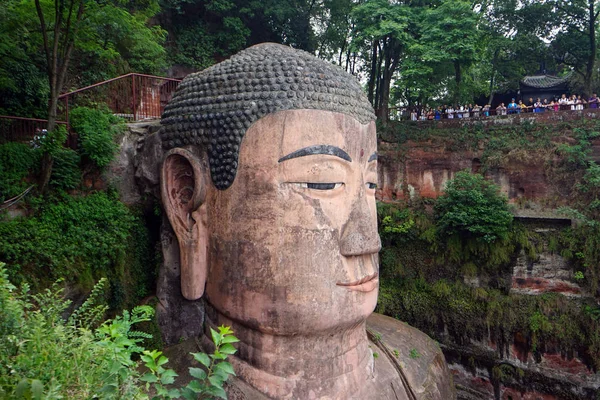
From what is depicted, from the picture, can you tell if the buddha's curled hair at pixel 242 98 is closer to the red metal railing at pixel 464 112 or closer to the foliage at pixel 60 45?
the foliage at pixel 60 45

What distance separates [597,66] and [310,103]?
21554 millimetres

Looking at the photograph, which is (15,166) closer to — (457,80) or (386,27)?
(386,27)

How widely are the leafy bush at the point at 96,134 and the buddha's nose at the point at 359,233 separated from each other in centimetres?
323

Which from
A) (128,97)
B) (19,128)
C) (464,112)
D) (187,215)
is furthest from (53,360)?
(464,112)

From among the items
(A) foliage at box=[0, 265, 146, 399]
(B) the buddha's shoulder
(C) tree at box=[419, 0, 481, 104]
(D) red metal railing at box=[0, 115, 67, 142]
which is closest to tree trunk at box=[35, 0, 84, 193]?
(D) red metal railing at box=[0, 115, 67, 142]

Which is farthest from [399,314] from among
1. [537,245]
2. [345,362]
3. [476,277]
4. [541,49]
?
[541,49]

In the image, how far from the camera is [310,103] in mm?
4652

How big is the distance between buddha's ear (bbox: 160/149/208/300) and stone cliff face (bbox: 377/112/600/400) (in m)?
10.7

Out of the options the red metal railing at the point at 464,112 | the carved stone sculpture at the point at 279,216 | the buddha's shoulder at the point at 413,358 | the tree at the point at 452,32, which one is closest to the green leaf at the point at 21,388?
the carved stone sculpture at the point at 279,216

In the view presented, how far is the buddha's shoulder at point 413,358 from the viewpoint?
18.9ft

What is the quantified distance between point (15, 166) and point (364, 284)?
15.3 feet

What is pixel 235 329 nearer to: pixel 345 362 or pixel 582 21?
pixel 345 362

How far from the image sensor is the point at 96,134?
5.30 meters

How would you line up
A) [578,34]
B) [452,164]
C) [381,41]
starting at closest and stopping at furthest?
1. [452,164]
2. [578,34]
3. [381,41]
